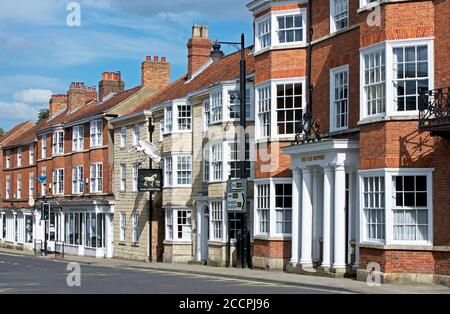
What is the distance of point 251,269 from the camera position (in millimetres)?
33781

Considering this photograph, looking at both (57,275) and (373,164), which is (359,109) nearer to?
(373,164)

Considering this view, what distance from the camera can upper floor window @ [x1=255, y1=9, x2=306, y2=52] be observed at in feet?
105

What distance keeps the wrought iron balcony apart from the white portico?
3.54m

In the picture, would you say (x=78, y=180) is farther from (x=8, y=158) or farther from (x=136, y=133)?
(x=8, y=158)

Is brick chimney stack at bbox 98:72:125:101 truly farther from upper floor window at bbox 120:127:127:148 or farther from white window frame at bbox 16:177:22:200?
white window frame at bbox 16:177:22:200

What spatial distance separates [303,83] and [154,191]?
1505 cm

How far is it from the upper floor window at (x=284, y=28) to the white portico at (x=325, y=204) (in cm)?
437

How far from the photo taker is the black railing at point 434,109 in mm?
23578

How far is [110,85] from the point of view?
63281 mm

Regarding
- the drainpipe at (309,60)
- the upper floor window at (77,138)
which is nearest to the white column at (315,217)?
the drainpipe at (309,60)

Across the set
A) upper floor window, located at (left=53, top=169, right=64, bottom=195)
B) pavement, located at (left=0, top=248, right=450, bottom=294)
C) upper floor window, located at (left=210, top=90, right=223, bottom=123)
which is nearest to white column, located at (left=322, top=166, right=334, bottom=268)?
pavement, located at (left=0, top=248, right=450, bottom=294)

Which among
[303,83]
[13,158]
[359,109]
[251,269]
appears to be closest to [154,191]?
[251,269]

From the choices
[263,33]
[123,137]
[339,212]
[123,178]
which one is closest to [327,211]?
[339,212]

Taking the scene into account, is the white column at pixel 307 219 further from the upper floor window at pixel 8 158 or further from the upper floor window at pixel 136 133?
the upper floor window at pixel 8 158
